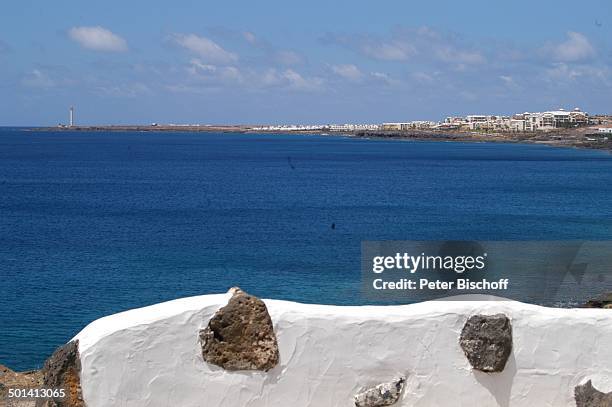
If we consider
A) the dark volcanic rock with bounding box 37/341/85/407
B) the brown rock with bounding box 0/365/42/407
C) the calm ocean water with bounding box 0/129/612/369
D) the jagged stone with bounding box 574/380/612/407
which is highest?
the dark volcanic rock with bounding box 37/341/85/407

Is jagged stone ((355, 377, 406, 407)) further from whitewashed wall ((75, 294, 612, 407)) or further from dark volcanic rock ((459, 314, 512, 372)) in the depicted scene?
dark volcanic rock ((459, 314, 512, 372))

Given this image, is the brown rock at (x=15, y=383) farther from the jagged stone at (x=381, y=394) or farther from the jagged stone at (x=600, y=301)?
the jagged stone at (x=600, y=301)

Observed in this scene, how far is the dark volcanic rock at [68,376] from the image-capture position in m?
4.79

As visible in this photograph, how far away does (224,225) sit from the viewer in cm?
4781

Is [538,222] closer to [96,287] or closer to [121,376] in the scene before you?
[96,287]

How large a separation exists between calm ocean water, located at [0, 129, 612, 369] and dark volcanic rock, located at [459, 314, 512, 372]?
1648cm

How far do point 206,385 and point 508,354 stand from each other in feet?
5.71

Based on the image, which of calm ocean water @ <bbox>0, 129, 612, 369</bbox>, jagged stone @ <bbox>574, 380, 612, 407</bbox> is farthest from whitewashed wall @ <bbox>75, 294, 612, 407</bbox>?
calm ocean water @ <bbox>0, 129, 612, 369</bbox>

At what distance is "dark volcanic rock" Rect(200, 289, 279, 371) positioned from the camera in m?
4.91

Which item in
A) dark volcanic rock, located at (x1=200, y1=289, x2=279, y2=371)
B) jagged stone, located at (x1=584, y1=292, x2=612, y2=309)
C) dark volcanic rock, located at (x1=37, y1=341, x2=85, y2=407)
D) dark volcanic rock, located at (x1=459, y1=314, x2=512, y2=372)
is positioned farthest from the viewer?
jagged stone, located at (x1=584, y1=292, x2=612, y2=309)

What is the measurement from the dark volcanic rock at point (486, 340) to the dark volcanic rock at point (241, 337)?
111 cm

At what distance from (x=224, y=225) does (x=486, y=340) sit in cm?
4305

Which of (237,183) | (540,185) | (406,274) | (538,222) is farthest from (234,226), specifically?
(406,274)

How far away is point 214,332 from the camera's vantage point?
4910 millimetres
